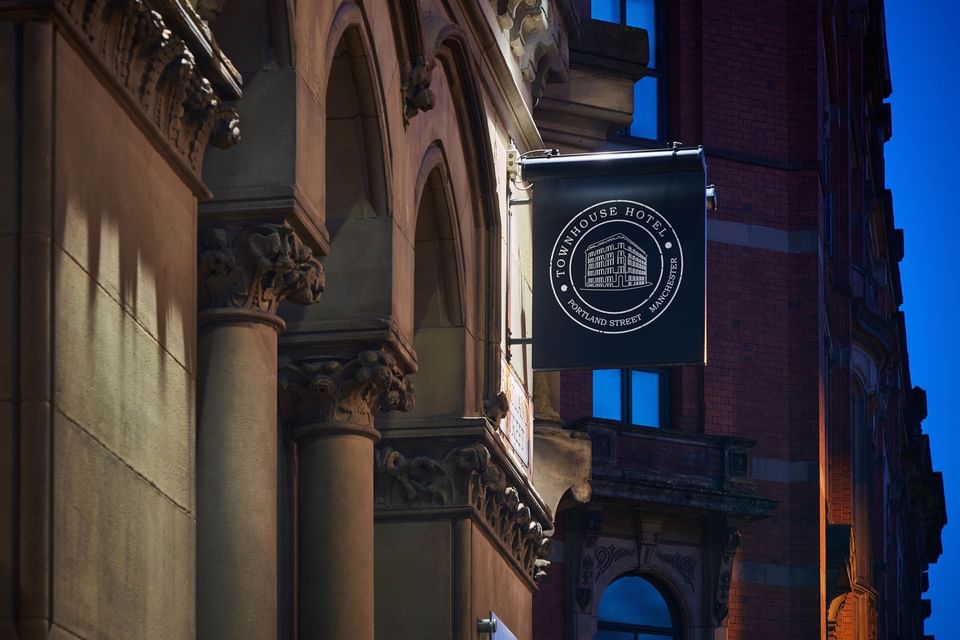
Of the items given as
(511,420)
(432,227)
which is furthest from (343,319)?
(511,420)

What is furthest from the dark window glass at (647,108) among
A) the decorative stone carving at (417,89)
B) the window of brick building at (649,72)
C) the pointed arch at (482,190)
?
the decorative stone carving at (417,89)

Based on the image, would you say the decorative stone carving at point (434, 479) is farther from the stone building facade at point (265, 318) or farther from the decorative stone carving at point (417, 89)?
the decorative stone carving at point (417, 89)

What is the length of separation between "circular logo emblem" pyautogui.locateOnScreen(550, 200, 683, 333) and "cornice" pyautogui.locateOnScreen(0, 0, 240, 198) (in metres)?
7.70

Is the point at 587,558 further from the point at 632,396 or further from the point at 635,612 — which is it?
the point at 632,396

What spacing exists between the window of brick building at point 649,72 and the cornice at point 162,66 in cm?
2255

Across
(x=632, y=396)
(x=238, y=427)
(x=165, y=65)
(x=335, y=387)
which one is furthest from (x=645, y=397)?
(x=165, y=65)

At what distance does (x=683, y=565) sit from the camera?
31875 mm

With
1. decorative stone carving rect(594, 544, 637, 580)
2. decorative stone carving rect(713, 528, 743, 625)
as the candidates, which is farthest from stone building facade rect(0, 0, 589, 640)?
decorative stone carving rect(713, 528, 743, 625)

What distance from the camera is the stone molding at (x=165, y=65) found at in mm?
9391

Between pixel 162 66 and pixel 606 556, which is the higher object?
pixel 606 556

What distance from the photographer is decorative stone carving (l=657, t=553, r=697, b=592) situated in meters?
31.8

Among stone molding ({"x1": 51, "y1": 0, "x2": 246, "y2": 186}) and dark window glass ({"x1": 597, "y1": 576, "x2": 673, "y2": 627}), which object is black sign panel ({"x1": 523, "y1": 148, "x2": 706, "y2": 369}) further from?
dark window glass ({"x1": 597, "y1": 576, "x2": 673, "y2": 627})

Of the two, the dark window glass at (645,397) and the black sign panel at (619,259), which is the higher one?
the dark window glass at (645,397)

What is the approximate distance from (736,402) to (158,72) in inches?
940
